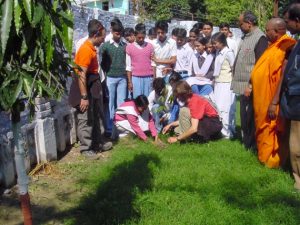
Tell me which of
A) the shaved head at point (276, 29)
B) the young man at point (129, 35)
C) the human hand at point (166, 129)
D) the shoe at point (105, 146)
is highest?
the shaved head at point (276, 29)

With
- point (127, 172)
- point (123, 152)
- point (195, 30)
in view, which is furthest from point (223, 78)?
point (195, 30)

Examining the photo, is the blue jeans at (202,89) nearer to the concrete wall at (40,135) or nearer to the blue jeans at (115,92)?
the blue jeans at (115,92)

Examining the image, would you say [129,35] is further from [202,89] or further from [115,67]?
[202,89]

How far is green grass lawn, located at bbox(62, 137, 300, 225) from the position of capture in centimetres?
394

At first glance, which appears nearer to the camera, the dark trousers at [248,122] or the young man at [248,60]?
the young man at [248,60]

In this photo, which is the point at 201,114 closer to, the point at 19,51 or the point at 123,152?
the point at 123,152

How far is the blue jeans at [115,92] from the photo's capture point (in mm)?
7242

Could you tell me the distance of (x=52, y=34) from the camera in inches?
88.0

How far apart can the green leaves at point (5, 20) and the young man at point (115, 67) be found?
16.3ft

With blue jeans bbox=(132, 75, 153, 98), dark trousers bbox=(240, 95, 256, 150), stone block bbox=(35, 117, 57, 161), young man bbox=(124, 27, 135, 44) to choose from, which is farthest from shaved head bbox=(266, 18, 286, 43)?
young man bbox=(124, 27, 135, 44)

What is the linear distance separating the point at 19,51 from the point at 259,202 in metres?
2.90

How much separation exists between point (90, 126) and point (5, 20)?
3.92 metres

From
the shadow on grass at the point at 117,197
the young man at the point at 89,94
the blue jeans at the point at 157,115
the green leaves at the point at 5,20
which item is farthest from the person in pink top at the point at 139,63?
the green leaves at the point at 5,20

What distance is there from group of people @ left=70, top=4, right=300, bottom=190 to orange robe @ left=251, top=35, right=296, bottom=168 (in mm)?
12
